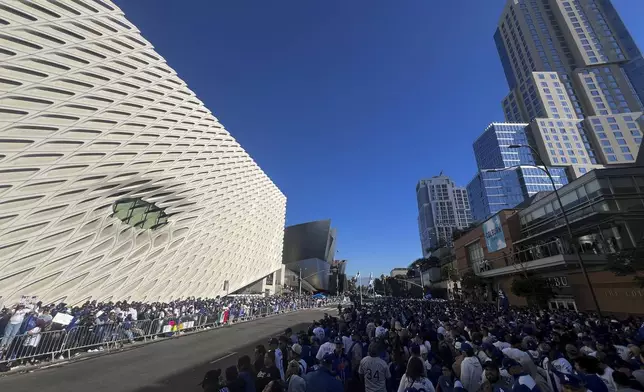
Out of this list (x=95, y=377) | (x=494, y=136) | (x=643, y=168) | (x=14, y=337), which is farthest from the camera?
(x=494, y=136)

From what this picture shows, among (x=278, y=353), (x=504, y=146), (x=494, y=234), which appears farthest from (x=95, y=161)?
(x=504, y=146)

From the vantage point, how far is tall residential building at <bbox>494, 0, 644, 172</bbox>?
95.1m

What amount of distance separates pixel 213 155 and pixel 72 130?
709 inches

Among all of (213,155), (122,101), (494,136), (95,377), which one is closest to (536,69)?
(494,136)

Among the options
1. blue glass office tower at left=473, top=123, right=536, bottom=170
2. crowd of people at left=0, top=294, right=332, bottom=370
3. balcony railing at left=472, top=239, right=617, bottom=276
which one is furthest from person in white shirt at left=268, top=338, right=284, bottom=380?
blue glass office tower at left=473, top=123, right=536, bottom=170

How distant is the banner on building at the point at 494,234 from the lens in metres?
36.0

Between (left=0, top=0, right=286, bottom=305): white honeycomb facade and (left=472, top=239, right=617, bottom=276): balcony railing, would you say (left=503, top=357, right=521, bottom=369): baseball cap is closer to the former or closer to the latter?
(left=472, top=239, right=617, bottom=276): balcony railing

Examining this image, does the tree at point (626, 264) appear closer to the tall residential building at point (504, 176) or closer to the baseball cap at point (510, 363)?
the baseball cap at point (510, 363)

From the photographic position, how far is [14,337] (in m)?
10.7

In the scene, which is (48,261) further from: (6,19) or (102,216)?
(6,19)

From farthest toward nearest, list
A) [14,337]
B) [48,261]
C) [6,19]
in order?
[48,261] < [6,19] < [14,337]

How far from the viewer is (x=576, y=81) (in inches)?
4235

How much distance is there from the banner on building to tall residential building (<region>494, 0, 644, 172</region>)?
79.1 m

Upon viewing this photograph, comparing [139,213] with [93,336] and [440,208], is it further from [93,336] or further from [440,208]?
[440,208]
